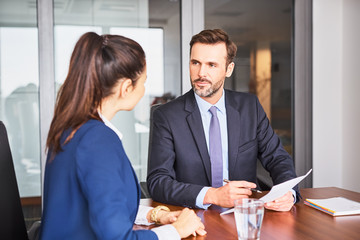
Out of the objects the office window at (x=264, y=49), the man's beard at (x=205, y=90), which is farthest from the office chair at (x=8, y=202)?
the office window at (x=264, y=49)

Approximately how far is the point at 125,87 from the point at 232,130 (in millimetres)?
1140

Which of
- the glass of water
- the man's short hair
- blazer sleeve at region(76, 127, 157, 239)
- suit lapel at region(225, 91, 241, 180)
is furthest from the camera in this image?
the man's short hair

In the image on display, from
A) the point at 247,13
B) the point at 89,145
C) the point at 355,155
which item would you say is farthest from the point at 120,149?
the point at 355,155

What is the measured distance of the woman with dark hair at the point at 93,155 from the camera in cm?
105

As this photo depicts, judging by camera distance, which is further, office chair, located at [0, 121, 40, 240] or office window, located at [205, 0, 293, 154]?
office window, located at [205, 0, 293, 154]

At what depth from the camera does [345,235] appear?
1.35 m

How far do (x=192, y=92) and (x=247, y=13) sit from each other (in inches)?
72.7

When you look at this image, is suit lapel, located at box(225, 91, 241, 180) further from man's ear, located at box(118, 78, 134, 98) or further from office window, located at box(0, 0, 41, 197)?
office window, located at box(0, 0, 41, 197)

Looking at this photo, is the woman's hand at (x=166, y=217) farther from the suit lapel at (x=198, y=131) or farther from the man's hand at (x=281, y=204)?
the suit lapel at (x=198, y=131)

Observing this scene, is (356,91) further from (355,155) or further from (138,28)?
(138,28)

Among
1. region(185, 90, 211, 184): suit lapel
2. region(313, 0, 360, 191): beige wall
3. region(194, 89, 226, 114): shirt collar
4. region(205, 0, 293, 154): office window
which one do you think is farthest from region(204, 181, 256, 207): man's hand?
region(313, 0, 360, 191): beige wall

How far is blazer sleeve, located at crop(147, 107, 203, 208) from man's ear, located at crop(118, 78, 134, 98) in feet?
2.14

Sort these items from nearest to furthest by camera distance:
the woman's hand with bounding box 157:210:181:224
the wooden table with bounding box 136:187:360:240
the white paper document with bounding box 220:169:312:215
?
1. the wooden table with bounding box 136:187:360:240
2. the woman's hand with bounding box 157:210:181:224
3. the white paper document with bounding box 220:169:312:215

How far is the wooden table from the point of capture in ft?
4.41
